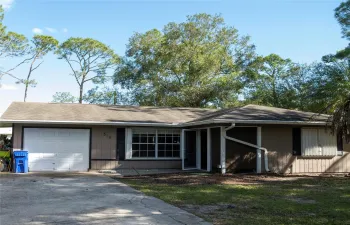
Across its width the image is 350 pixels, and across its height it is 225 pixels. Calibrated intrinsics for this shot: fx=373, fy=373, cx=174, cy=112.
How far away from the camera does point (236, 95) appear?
108 feet

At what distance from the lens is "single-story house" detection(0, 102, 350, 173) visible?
15.8 m

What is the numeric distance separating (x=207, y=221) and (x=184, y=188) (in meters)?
4.45

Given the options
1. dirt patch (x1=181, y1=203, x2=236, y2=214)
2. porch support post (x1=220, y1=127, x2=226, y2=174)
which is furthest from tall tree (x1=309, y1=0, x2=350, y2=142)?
dirt patch (x1=181, y1=203, x2=236, y2=214)

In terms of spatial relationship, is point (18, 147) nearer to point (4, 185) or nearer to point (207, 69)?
point (4, 185)

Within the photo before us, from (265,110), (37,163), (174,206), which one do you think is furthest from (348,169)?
(37,163)

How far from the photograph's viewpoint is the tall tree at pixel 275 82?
34.4 metres

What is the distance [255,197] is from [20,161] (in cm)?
1027

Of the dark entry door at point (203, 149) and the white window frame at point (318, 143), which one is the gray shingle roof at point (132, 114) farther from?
the dark entry door at point (203, 149)

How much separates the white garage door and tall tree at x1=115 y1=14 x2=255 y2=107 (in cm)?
1550

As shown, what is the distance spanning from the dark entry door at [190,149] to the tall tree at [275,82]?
17638 mm

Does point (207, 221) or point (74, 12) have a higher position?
point (74, 12)

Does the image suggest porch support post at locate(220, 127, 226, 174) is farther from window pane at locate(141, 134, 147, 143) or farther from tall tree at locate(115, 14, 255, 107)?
tall tree at locate(115, 14, 255, 107)

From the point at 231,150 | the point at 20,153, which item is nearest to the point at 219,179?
the point at 231,150

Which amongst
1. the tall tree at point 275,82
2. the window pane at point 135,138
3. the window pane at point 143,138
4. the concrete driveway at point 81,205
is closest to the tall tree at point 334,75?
the tall tree at point 275,82
